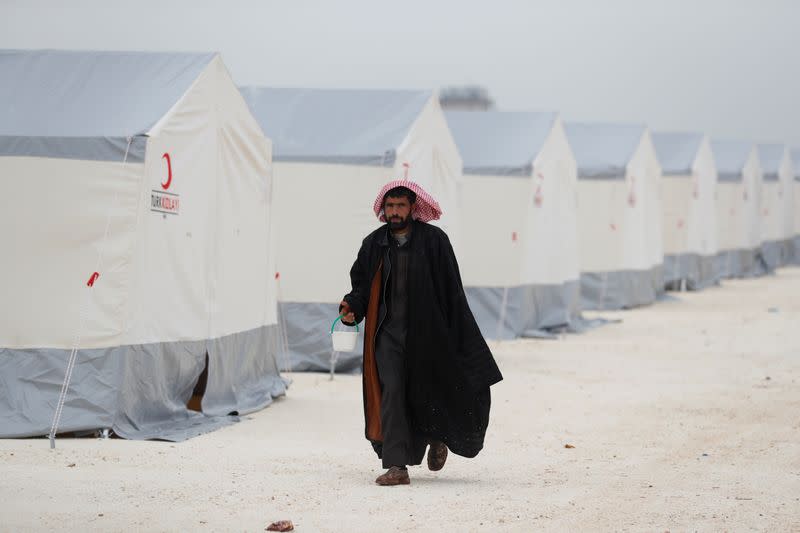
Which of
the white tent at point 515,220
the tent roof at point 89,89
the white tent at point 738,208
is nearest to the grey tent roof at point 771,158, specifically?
the white tent at point 738,208

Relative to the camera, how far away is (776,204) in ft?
129

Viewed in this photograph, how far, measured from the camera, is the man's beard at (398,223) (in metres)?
7.12

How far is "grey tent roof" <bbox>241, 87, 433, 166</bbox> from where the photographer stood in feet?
43.9

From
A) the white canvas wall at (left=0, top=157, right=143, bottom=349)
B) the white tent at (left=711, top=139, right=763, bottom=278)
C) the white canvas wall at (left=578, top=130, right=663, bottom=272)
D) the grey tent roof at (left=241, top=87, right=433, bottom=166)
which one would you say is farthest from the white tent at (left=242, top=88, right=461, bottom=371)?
the white tent at (left=711, top=139, right=763, bottom=278)

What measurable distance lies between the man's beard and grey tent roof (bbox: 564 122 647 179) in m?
15.0

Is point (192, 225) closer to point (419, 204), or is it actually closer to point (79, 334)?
point (79, 334)

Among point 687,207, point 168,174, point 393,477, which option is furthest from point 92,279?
point 687,207

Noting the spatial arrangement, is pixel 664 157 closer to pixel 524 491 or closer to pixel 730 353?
pixel 730 353

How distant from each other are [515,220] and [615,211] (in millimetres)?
5485

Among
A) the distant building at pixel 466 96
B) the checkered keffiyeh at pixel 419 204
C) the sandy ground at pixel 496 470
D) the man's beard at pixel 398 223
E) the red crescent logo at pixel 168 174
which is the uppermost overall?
the distant building at pixel 466 96

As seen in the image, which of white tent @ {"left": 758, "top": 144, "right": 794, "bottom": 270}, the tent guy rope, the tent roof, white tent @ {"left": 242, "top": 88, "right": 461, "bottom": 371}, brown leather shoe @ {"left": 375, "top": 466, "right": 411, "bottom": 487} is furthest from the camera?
white tent @ {"left": 758, "top": 144, "right": 794, "bottom": 270}

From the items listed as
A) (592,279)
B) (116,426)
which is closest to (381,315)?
(116,426)

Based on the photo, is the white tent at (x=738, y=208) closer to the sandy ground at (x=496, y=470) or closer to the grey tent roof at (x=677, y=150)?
the grey tent roof at (x=677, y=150)

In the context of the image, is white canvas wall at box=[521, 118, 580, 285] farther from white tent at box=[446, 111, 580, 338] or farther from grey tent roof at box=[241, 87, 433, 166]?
grey tent roof at box=[241, 87, 433, 166]
